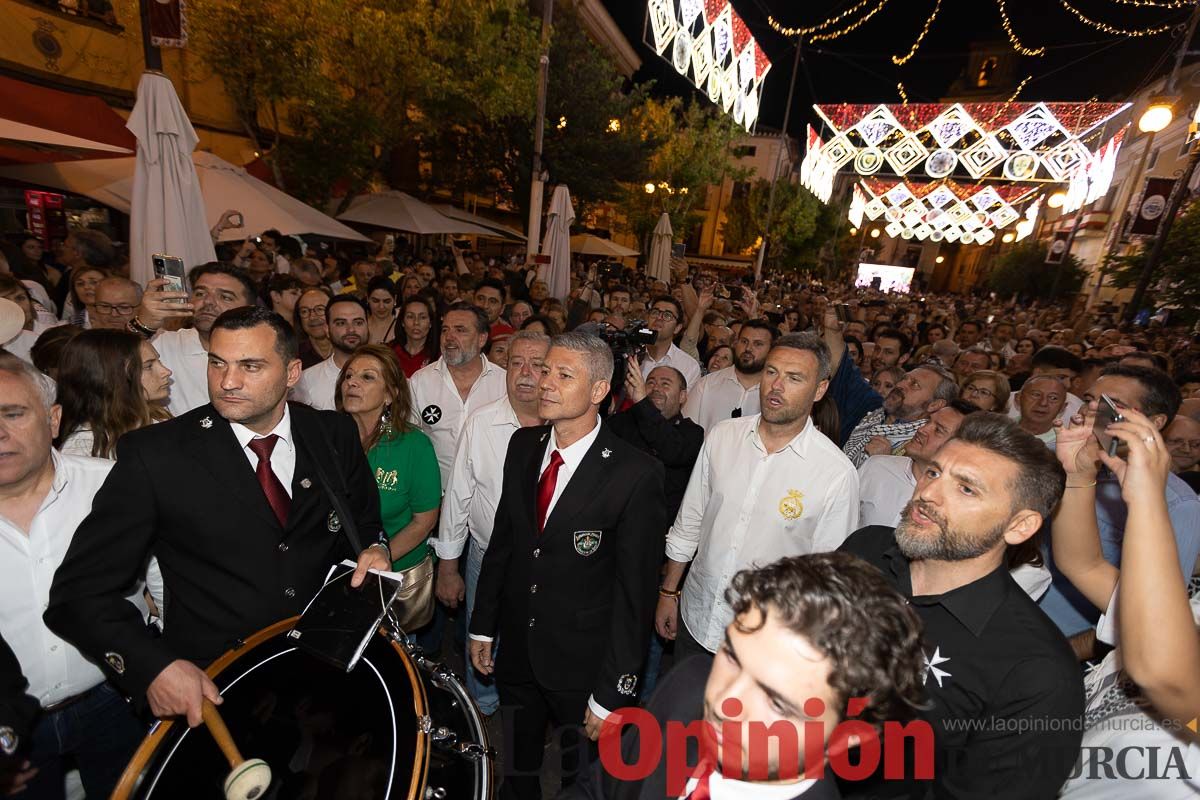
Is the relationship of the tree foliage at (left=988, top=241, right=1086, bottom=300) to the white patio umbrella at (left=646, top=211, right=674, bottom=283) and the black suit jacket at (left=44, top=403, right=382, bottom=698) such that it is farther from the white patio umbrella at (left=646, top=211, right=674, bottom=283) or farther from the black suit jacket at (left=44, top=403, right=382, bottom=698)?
the black suit jacket at (left=44, top=403, right=382, bottom=698)

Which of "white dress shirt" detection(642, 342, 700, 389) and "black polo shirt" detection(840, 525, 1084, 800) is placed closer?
"black polo shirt" detection(840, 525, 1084, 800)

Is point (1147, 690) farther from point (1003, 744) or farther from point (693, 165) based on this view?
point (693, 165)

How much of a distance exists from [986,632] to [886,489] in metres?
1.67

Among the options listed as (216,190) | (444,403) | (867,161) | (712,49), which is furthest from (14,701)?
(867,161)

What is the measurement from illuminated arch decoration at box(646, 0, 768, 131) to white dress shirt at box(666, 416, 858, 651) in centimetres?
1684

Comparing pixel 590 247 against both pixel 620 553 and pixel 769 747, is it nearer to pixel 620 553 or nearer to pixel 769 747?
pixel 620 553

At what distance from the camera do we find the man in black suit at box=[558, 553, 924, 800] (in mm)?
1283

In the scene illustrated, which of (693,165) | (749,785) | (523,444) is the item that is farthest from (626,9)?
(749,785)

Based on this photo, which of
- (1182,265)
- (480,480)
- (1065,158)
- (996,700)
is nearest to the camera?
(996,700)

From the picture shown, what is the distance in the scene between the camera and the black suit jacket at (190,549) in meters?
1.94

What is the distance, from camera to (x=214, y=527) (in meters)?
2.19

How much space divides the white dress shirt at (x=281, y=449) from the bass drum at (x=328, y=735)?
691 millimetres

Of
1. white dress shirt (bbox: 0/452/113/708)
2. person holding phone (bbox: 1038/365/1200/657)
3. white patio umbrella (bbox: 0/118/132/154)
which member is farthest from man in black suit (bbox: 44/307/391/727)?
white patio umbrella (bbox: 0/118/132/154)

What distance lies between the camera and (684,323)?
8227 mm
